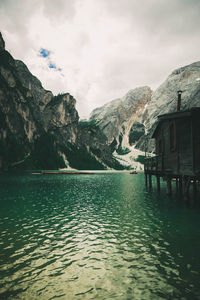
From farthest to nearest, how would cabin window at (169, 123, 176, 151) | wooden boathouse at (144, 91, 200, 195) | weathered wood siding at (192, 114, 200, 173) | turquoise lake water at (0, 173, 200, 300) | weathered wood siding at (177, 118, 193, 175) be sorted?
cabin window at (169, 123, 176, 151) < weathered wood siding at (177, 118, 193, 175) < wooden boathouse at (144, 91, 200, 195) < weathered wood siding at (192, 114, 200, 173) < turquoise lake water at (0, 173, 200, 300)

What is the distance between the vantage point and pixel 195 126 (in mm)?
22781

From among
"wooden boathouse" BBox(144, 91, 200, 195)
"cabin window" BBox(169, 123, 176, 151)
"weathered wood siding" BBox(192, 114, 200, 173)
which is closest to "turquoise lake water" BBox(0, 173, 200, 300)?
"weathered wood siding" BBox(192, 114, 200, 173)

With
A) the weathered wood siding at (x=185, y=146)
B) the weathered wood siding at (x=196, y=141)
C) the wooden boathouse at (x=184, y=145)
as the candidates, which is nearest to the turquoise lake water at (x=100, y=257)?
the weathered wood siding at (x=196, y=141)

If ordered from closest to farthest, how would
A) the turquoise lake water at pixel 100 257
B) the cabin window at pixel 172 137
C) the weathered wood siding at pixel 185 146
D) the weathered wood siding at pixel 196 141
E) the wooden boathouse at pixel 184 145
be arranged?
the turquoise lake water at pixel 100 257 → the weathered wood siding at pixel 196 141 → the wooden boathouse at pixel 184 145 → the weathered wood siding at pixel 185 146 → the cabin window at pixel 172 137

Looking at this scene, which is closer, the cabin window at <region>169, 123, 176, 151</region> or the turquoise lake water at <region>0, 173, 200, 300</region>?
the turquoise lake water at <region>0, 173, 200, 300</region>

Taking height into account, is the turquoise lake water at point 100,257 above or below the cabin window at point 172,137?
below

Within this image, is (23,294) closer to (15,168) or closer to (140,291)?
(140,291)

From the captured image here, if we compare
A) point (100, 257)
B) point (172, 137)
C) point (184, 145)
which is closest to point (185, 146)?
point (184, 145)

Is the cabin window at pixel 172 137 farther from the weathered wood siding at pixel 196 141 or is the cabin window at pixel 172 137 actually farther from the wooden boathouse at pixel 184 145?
the weathered wood siding at pixel 196 141

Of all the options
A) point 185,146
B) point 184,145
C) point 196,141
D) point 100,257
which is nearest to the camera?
point 100,257

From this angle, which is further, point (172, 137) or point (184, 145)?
point (172, 137)

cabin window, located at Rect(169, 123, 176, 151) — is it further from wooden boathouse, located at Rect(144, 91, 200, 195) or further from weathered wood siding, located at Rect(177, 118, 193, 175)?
weathered wood siding, located at Rect(177, 118, 193, 175)

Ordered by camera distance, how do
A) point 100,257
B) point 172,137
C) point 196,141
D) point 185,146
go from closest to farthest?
point 100,257
point 196,141
point 185,146
point 172,137

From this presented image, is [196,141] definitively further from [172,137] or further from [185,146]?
[172,137]
